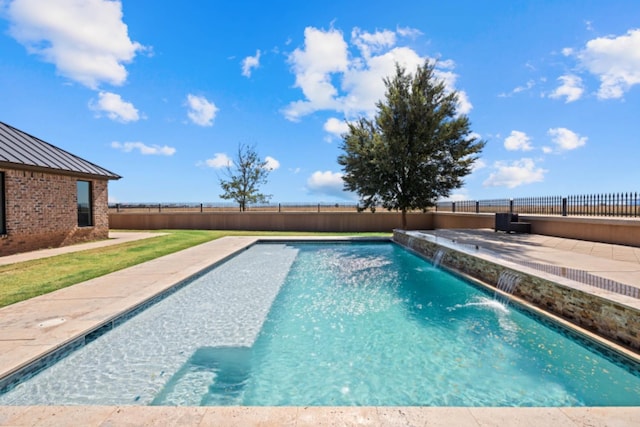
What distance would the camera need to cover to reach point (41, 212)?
11086 millimetres

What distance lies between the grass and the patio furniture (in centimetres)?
1303

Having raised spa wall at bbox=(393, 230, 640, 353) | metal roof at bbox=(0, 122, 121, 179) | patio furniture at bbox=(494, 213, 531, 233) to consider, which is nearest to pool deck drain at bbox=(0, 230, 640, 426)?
raised spa wall at bbox=(393, 230, 640, 353)

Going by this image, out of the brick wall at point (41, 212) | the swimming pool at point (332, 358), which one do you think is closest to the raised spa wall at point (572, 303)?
the swimming pool at point (332, 358)

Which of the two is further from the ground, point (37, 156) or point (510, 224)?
point (37, 156)

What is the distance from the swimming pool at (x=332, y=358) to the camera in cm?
313

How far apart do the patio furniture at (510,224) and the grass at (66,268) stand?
42.8 ft

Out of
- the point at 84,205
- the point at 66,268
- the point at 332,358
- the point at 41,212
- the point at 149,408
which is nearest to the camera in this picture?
the point at 149,408

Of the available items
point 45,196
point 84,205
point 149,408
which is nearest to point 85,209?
point 84,205

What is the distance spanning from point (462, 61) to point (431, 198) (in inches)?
260

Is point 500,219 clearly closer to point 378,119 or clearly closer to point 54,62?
point 378,119

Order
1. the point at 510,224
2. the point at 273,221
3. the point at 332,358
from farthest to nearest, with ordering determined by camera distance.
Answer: the point at 273,221 < the point at 510,224 < the point at 332,358

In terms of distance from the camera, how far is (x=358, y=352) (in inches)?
161

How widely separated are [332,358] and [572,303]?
3.80m

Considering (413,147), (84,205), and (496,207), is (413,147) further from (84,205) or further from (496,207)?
(84,205)
